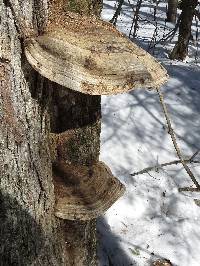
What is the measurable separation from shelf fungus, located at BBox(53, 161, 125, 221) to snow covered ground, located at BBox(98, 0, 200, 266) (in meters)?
1.66

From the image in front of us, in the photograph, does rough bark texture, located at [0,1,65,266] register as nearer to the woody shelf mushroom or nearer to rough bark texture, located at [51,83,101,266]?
the woody shelf mushroom

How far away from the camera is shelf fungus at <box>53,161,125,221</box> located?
203 cm

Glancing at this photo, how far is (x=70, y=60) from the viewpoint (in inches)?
59.2

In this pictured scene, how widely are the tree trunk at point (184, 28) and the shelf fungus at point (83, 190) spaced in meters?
6.69

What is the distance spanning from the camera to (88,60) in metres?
1.52

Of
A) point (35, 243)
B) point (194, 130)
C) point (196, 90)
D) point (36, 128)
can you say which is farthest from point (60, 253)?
point (196, 90)

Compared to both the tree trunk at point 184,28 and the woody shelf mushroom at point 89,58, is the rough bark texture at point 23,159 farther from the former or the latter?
the tree trunk at point 184,28

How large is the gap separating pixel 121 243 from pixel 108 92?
259 centimetres

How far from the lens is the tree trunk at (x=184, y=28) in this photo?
26.9ft

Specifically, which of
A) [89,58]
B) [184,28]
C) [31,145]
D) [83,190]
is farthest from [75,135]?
[184,28]

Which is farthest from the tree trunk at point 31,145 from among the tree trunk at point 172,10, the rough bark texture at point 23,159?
the tree trunk at point 172,10

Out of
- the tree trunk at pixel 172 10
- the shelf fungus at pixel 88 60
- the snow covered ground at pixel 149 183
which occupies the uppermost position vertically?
the shelf fungus at pixel 88 60

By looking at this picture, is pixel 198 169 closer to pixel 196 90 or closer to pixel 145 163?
pixel 145 163

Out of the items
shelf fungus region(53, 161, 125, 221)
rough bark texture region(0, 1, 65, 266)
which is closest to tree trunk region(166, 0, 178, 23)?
shelf fungus region(53, 161, 125, 221)
